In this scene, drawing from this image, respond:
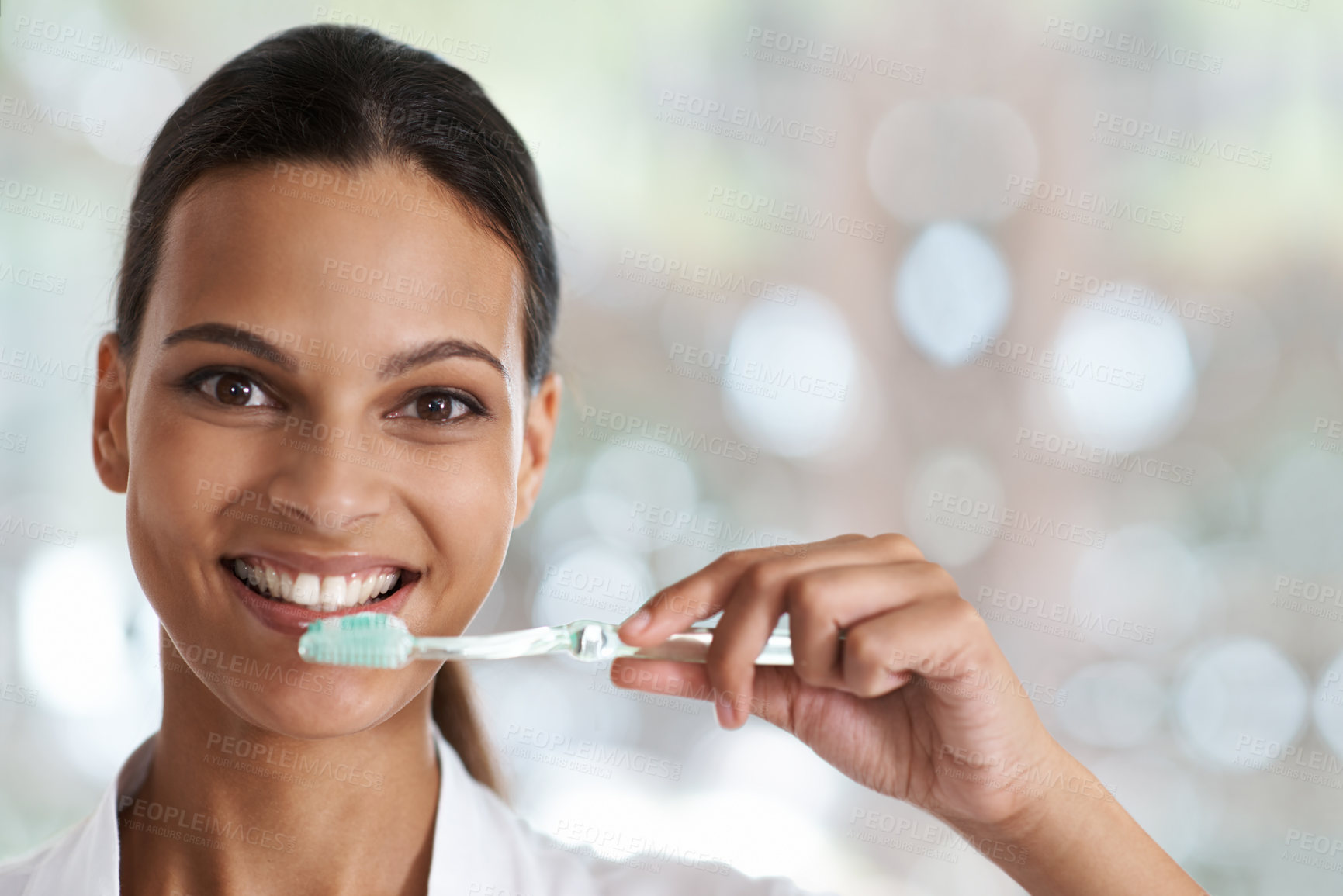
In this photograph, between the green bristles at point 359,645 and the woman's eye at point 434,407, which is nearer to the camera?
the green bristles at point 359,645

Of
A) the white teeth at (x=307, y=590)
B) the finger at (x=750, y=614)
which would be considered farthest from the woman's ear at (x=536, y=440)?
the finger at (x=750, y=614)

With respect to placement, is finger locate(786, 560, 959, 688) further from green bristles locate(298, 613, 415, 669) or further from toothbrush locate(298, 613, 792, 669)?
green bristles locate(298, 613, 415, 669)

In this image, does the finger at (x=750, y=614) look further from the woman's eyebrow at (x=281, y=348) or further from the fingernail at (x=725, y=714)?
the woman's eyebrow at (x=281, y=348)

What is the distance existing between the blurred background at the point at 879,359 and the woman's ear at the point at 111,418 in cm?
88

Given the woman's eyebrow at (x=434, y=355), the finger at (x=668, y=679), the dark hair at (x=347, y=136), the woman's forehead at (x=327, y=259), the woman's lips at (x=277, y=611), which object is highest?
the dark hair at (x=347, y=136)

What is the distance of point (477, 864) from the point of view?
1.16m

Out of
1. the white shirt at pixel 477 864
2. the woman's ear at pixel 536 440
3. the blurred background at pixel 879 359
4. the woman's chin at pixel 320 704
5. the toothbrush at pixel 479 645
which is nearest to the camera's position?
the toothbrush at pixel 479 645

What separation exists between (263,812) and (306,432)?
0.37m

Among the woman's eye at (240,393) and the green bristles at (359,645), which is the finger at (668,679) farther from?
the woman's eye at (240,393)

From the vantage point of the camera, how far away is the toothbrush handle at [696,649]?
0.97m

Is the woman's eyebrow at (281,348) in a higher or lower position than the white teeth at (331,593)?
higher

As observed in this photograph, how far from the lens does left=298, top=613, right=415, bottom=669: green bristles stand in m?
0.96

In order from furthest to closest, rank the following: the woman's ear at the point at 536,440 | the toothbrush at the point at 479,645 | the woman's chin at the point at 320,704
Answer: the woman's ear at the point at 536,440 → the woman's chin at the point at 320,704 → the toothbrush at the point at 479,645

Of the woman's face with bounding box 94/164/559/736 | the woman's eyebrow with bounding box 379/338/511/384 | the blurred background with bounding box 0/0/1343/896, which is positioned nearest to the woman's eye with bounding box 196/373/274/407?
the woman's face with bounding box 94/164/559/736
